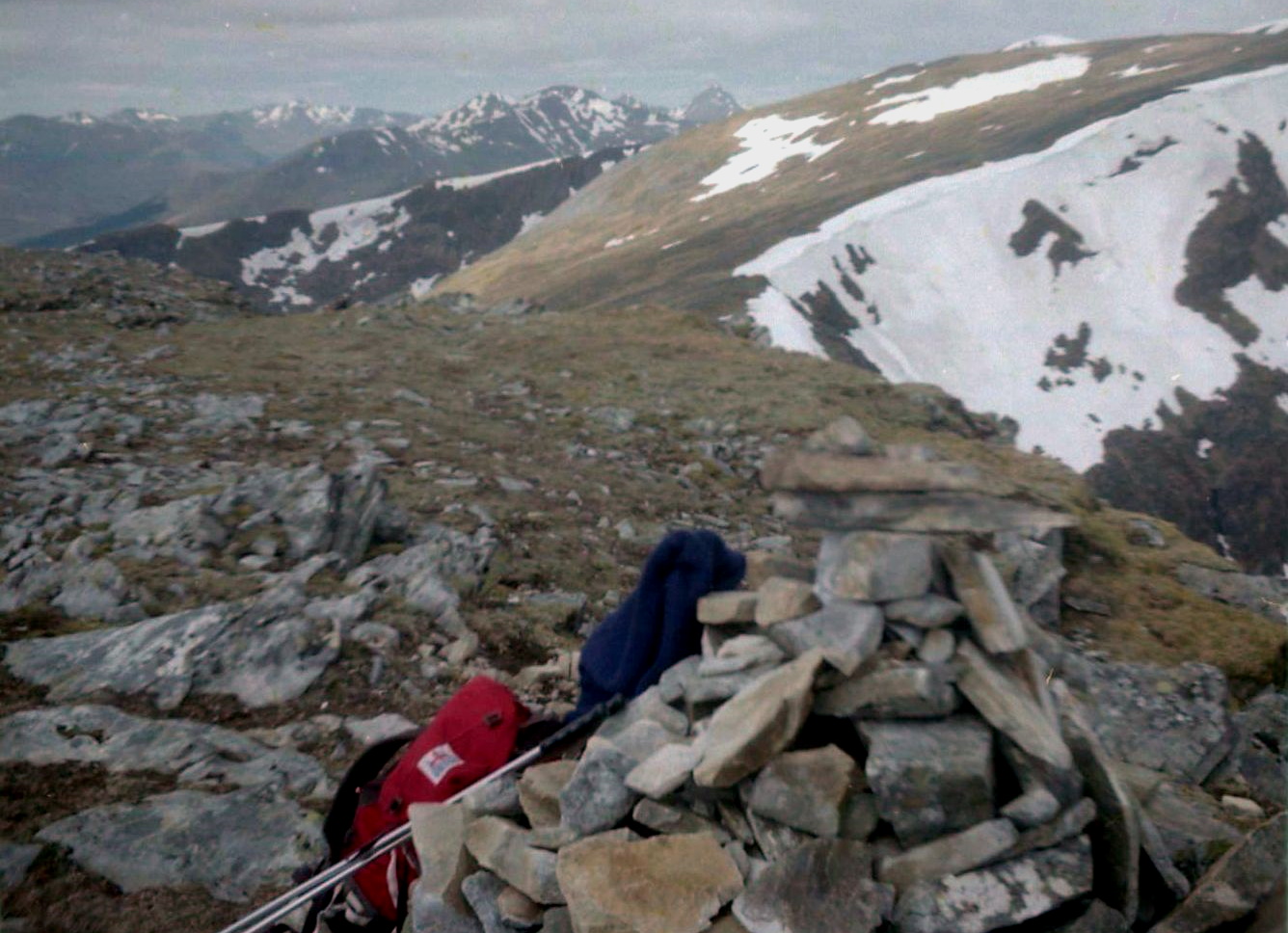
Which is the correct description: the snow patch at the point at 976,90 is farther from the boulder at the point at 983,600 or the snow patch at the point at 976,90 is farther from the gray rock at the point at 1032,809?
the gray rock at the point at 1032,809

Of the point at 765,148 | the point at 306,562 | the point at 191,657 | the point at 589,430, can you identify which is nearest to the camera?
the point at 191,657

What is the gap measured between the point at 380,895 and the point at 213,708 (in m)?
2.77

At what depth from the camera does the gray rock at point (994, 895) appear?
116 inches

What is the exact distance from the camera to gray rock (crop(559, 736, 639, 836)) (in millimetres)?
3615

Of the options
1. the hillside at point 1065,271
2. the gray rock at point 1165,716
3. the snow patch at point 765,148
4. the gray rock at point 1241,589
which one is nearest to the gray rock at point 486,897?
the gray rock at point 1165,716

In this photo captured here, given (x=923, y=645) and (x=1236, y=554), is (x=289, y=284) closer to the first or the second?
(x=1236, y=554)

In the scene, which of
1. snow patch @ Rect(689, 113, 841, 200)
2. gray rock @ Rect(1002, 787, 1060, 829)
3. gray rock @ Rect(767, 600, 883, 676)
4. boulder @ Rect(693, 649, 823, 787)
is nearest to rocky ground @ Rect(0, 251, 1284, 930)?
boulder @ Rect(693, 649, 823, 787)

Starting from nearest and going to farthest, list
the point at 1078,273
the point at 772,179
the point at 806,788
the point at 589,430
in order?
1. the point at 806,788
2. the point at 589,430
3. the point at 1078,273
4. the point at 772,179

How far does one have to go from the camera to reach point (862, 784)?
3.29 metres

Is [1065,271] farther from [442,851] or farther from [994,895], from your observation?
[442,851]

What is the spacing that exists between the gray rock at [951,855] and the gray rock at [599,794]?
3.61 feet

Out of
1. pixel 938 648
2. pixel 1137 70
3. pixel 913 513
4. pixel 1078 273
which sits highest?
pixel 1137 70

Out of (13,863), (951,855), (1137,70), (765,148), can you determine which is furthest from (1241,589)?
(1137,70)

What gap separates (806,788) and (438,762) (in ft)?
7.08
